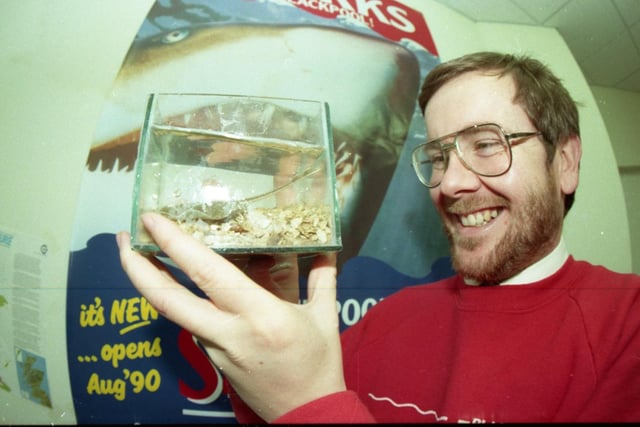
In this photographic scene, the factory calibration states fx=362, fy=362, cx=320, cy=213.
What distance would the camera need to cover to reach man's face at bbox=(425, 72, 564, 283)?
433 mm

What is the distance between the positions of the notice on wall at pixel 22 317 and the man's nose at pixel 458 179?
49cm

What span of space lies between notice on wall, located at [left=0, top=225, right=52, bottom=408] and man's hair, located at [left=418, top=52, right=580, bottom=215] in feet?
1.84

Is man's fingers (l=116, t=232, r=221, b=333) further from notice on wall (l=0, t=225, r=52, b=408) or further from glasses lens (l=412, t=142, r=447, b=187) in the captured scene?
glasses lens (l=412, t=142, r=447, b=187)

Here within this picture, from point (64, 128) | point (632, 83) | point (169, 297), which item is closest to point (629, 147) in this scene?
point (632, 83)

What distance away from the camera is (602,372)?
1.14ft

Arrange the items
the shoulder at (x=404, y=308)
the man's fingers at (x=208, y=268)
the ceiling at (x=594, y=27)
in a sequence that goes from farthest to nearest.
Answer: the shoulder at (x=404, y=308) < the ceiling at (x=594, y=27) < the man's fingers at (x=208, y=268)

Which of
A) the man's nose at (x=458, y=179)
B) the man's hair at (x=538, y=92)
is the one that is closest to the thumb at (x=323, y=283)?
the man's nose at (x=458, y=179)

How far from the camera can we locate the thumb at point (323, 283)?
0.35 meters

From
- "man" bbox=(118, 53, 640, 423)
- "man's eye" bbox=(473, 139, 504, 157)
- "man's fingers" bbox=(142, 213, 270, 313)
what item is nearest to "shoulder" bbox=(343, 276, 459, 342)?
"man" bbox=(118, 53, 640, 423)

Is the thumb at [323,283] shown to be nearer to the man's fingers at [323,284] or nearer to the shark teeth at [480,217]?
the man's fingers at [323,284]

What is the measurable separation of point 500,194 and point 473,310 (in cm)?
16

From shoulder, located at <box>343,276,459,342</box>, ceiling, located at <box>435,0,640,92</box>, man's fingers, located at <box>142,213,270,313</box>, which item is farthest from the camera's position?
shoulder, located at <box>343,276,459,342</box>

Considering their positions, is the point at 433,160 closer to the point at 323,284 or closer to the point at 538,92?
the point at 538,92

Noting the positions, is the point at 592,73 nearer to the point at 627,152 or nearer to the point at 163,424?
the point at 627,152
